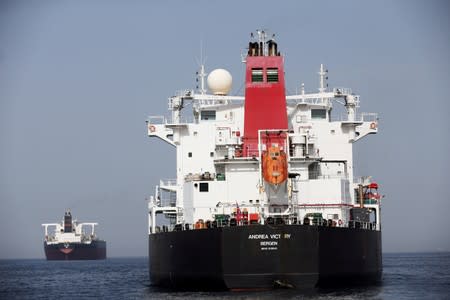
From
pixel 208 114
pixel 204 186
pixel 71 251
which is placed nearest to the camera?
pixel 204 186

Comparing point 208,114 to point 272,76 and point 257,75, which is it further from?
point 272,76

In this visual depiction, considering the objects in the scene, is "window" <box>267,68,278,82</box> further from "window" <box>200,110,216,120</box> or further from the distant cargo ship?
the distant cargo ship

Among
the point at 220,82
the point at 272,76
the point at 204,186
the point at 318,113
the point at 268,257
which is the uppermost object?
the point at 220,82

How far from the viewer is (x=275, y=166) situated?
44125mm

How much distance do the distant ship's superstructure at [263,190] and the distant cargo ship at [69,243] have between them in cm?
10711

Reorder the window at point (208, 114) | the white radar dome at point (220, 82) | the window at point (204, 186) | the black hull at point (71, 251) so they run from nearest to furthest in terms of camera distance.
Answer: the window at point (204, 186), the window at point (208, 114), the white radar dome at point (220, 82), the black hull at point (71, 251)

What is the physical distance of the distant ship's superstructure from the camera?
42.1 m

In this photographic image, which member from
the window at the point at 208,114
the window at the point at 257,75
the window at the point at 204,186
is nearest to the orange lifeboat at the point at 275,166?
the window at the point at 204,186

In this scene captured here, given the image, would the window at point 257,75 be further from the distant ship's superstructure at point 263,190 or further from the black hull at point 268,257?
the black hull at point 268,257

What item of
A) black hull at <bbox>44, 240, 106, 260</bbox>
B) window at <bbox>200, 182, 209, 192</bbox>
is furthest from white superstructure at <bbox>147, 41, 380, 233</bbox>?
black hull at <bbox>44, 240, 106, 260</bbox>

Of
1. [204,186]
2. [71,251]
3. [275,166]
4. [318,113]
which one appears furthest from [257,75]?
[71,251]

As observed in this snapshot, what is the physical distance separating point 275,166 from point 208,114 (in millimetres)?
13204

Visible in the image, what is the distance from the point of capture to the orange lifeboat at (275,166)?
4412 cm

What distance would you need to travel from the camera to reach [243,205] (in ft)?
155
